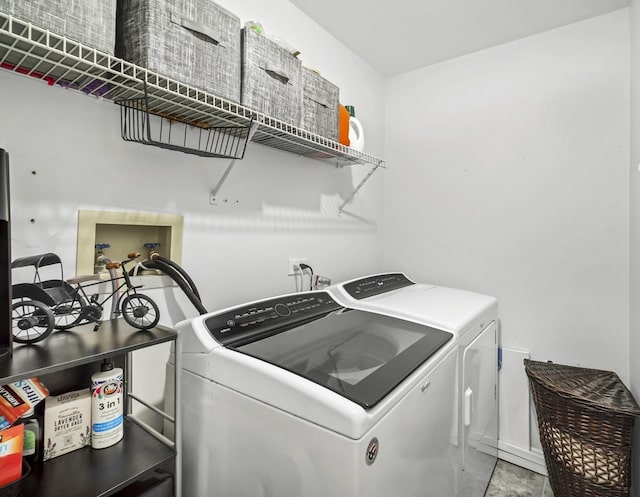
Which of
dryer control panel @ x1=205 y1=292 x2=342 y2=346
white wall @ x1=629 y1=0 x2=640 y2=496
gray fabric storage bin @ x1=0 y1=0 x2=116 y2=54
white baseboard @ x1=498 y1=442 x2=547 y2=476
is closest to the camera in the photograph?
gray fabric storage bin @ x1=0 y1=0 x2=116 y2=54

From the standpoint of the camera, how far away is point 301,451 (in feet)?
2.86

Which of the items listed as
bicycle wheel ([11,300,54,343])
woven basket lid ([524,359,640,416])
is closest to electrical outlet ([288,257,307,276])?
bicycle wheel ([11,300,54,343])

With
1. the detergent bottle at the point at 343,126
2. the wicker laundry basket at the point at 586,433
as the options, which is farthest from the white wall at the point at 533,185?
the detergent bottle at the point at 343,126

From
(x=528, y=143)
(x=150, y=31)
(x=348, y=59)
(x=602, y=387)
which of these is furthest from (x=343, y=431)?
(x=348, y=59)

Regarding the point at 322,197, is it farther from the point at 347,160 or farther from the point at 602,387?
the point at 602,387

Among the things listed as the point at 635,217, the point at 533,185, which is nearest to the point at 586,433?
the point at 635,217

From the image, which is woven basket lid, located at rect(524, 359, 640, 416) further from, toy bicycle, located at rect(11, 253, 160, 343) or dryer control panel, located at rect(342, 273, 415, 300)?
toy bicycle, located at rect(11, 253, 160, 343)

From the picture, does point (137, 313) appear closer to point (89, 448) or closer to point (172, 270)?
point (172, 270)

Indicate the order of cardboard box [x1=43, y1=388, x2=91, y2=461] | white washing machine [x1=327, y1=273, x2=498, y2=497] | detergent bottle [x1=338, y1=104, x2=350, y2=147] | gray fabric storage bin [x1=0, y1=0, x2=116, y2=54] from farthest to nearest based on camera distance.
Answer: detergent bottle [x1=338, y1=104, x2=350, y2=147], white washing machine [x1=327, y1=273, x2=498, y2=497], cardboard box [x1=43, y1=388, x2=91, y2=461], gray fabric storage bin [x1=0, y1=0, x2=116, y2=54]

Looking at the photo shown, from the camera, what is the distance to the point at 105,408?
3.22 feet

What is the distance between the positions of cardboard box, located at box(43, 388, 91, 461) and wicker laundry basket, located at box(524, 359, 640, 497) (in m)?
1.97

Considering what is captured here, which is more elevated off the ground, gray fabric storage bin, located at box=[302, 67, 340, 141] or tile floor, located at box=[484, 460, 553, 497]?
gray fabric storage bin, located at box=[302, 67, 340, 141]

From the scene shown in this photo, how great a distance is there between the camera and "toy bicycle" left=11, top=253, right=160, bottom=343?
0.84m

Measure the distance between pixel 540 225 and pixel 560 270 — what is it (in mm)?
301
